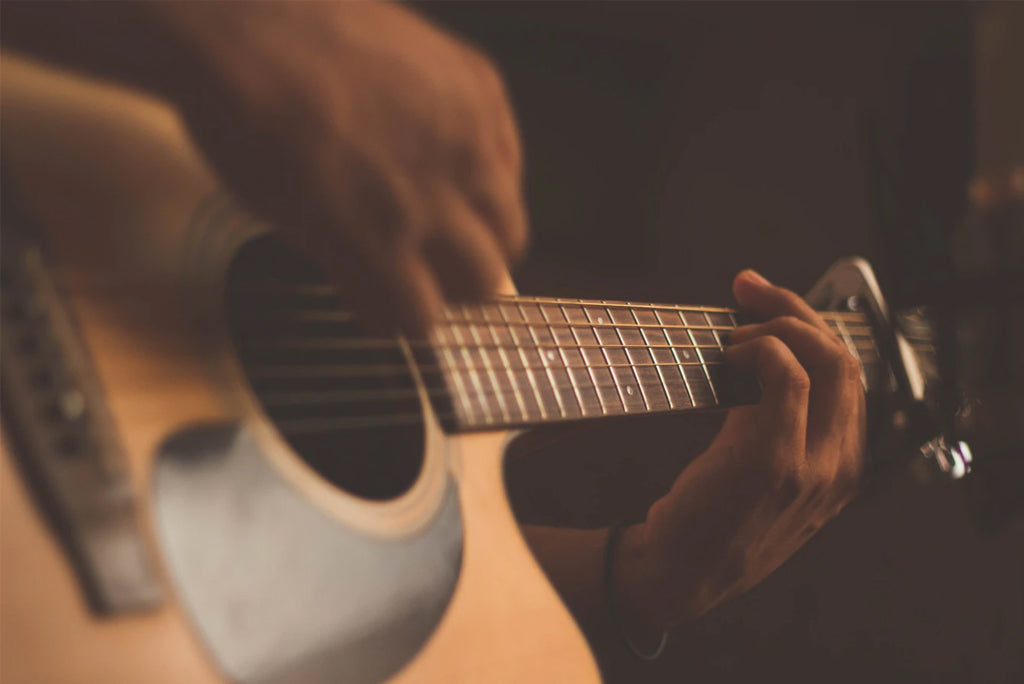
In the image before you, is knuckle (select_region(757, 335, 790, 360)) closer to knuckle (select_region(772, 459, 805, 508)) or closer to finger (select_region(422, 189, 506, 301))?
knuckle (select_region(772, 459, 805, 508))

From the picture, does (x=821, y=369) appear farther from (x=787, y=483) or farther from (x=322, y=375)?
(x=322, y=375)

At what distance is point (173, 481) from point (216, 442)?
2 centimetres

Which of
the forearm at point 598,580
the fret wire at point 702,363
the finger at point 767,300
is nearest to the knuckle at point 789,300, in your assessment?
the finger at point 767,300

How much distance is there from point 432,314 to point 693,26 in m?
0.43

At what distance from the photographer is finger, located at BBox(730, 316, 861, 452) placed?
0.55 meters

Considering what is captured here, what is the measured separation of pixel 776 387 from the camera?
0.53 meters

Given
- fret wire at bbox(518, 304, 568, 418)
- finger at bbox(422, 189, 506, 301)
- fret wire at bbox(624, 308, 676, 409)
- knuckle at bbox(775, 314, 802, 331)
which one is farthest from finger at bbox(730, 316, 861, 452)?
finger at bbox(422, 189, 506, 301)

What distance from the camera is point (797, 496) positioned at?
0.57 metres

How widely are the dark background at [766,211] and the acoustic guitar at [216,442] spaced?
7 centimetres

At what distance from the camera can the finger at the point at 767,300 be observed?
1.88 feet

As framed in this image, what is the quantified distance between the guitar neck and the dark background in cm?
3

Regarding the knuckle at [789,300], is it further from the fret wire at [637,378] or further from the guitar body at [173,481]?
the guitar body at [173,481]

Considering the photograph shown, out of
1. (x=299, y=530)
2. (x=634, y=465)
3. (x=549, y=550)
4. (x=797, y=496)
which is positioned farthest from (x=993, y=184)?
(x=299, y=530)

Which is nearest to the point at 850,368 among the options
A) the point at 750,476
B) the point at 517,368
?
the point at 750,476
